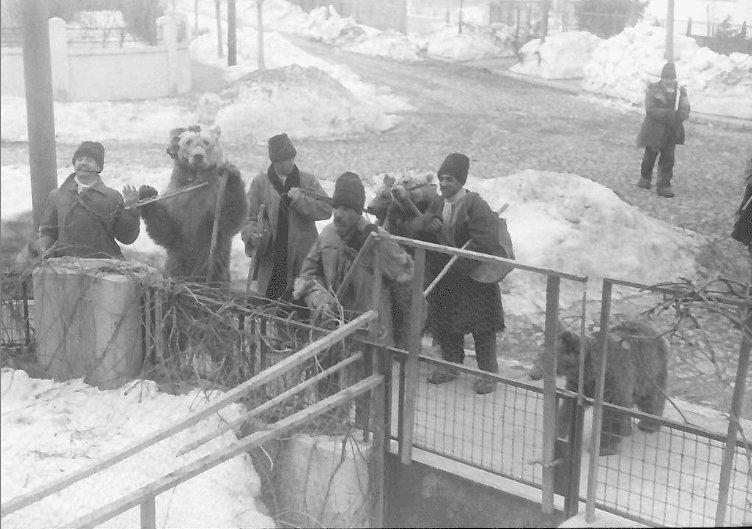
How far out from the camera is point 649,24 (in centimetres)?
1858

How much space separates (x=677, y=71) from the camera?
1698 centimetres

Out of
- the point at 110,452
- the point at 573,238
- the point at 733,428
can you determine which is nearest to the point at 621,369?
the point at 733,428

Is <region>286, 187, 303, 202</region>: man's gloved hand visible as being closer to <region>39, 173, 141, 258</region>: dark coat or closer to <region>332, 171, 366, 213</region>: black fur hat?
<region>332, 171, 366, 213</region>: black fur hat

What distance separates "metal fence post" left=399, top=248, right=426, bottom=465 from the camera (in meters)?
5.09

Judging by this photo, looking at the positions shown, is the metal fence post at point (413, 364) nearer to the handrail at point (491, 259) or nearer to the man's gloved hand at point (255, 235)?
the handrail at point (491, 259)

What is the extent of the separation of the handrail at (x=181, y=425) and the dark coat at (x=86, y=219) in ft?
5.80

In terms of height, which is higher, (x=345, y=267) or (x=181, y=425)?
(x=345, y=267)

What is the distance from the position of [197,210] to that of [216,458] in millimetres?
2102

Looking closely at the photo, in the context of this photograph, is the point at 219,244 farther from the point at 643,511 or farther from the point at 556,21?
the point at 556,21

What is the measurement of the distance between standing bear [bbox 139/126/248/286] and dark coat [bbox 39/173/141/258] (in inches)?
5.9

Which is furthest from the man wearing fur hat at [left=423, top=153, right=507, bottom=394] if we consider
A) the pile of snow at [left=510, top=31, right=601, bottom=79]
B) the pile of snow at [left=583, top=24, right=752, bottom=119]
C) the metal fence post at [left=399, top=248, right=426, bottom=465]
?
the pile of snow at [left=510, top=31, right=601, bottom=79]

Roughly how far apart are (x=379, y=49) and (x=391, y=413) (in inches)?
719

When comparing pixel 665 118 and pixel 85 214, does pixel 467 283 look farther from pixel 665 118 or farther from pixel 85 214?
pixel 665 118

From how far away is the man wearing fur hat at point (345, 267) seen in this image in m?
5.29
